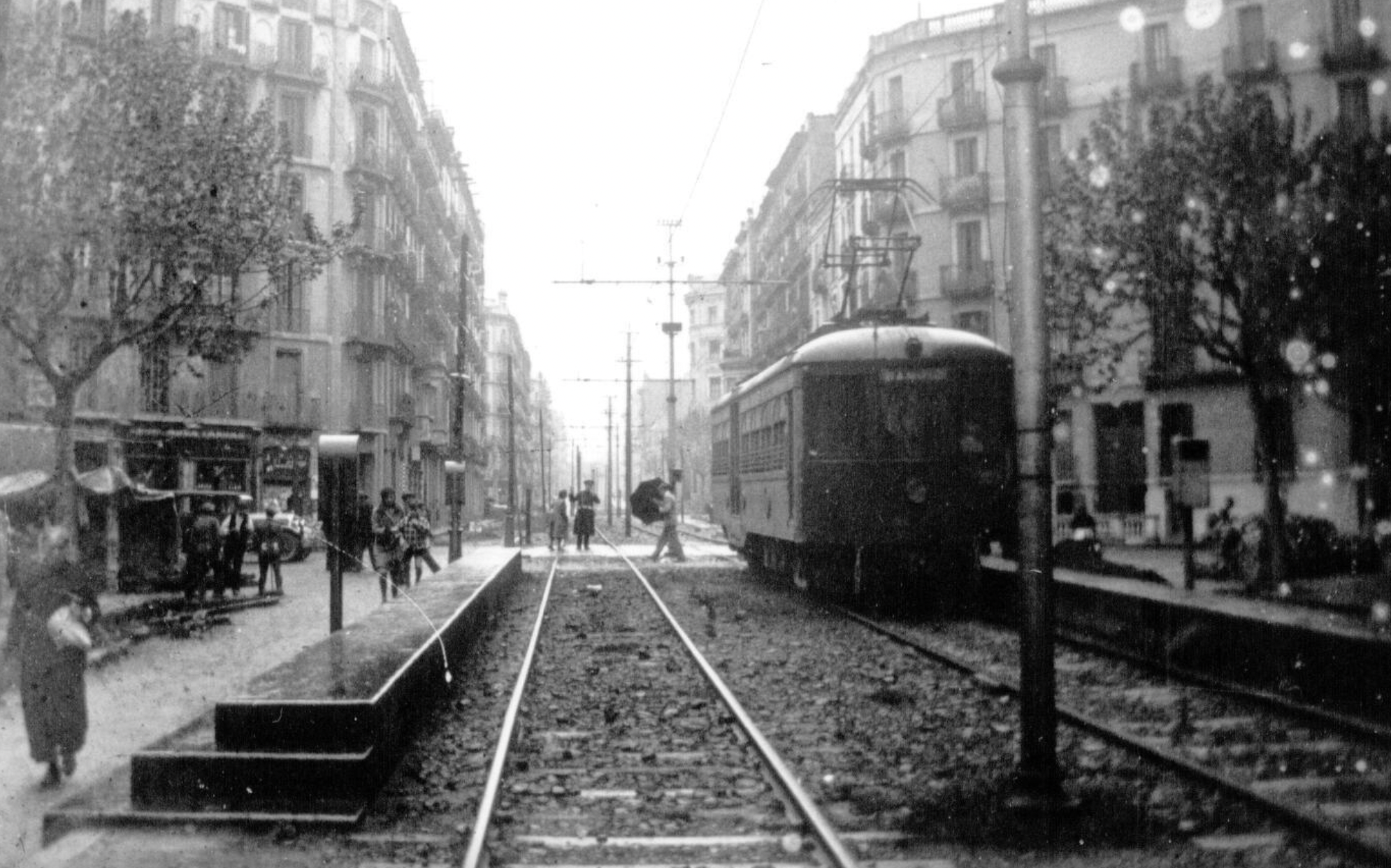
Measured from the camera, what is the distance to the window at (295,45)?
2019cm

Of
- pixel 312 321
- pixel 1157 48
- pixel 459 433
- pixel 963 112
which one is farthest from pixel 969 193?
pixel 459 433

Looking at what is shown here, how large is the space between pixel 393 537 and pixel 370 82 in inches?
729

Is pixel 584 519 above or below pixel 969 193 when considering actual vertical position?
below

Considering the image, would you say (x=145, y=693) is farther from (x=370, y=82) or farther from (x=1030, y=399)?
(x=370, y=82)

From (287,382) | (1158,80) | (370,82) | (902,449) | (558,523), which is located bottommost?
(558,523)

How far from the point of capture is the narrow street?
6.54 meters

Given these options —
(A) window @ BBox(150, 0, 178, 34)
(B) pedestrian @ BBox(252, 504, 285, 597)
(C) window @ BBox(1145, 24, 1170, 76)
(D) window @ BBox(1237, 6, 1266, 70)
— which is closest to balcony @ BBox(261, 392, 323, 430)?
(B) pedestrian @ BBox(252, 504, 285, 597)

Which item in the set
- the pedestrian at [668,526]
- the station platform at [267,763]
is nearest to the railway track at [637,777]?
the station platform at [267,763]

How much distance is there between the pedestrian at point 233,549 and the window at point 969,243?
29.0m

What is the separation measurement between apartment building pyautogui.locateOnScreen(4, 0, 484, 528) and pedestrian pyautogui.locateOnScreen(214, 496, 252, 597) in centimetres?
140

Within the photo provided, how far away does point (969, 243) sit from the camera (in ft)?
143

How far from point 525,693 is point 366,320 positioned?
32.1 m

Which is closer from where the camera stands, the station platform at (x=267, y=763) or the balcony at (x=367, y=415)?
the station platform at (x=267, y=763)

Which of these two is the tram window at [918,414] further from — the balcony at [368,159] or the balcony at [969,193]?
the balcony at [969,193]
